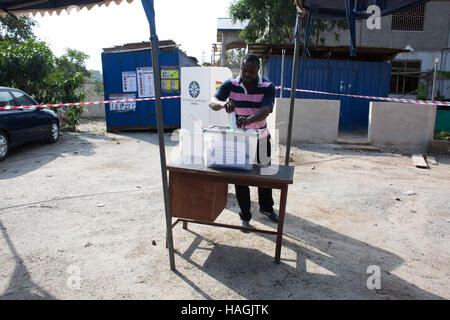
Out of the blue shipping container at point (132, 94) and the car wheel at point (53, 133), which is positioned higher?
the blue shipping container at point (132, 94)

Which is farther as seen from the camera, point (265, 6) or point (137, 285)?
point (265, 6)

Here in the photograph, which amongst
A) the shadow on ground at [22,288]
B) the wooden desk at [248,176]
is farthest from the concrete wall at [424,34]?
the shadow on ground at [22,288]

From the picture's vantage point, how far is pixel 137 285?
2625 mm

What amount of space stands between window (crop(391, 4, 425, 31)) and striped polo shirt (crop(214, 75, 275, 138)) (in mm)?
17349

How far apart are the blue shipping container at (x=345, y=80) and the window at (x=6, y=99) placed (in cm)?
844

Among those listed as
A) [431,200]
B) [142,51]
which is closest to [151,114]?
[142,51]

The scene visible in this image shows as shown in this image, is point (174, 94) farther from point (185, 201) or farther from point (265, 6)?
point (185, 201)

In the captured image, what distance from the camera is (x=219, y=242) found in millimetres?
3445

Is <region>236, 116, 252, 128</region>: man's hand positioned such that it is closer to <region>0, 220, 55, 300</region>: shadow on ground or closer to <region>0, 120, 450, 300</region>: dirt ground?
<region>0, 120, 450, 300</region>: dirt ground

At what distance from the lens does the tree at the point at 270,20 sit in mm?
13847

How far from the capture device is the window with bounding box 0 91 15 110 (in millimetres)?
7129

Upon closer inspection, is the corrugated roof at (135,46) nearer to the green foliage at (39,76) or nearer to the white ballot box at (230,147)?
the green foliage at (39,76)

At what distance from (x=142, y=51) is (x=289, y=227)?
343 inches

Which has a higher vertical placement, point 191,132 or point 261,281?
point 191,132
